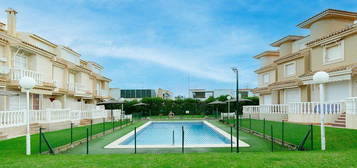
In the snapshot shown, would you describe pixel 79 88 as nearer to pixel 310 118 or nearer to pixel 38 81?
pixel 38 81

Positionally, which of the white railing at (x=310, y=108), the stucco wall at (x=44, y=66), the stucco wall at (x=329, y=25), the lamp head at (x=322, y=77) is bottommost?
the white railing at (x=310, y=108)

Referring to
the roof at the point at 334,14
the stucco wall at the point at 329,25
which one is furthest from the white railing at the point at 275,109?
the roof at the point at 334,14

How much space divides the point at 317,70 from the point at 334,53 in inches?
65.6

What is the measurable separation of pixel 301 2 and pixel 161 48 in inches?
654

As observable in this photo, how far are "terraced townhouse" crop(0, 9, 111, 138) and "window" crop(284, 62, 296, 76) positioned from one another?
18849 millimetres

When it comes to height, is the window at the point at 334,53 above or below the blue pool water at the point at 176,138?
above

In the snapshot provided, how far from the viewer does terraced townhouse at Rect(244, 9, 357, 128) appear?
15469 millimetres

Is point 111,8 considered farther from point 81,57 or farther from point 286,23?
point 286,23

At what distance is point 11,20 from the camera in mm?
18078

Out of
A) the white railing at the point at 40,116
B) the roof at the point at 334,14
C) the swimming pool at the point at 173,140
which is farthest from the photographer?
the roof at the point at 334,14

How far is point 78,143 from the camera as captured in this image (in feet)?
40.4

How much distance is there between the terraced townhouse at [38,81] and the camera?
15273 mm

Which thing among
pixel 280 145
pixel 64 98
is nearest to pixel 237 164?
pixel 280 145

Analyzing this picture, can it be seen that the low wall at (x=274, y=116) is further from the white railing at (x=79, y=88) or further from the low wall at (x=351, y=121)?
the white railing at (x=79, y=88)
